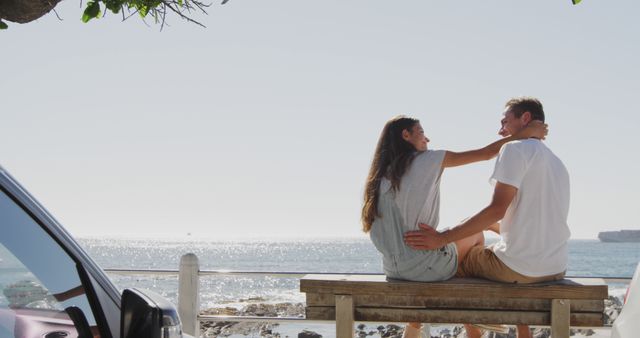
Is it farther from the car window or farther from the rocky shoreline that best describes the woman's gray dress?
the rocky shoreline

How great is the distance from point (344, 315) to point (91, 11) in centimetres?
240

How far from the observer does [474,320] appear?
562cm

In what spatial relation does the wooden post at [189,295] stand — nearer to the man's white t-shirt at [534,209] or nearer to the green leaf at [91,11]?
the man's white t-shirt at [534,209]

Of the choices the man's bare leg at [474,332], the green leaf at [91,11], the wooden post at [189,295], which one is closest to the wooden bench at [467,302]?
the man's bare leg at [474,332]

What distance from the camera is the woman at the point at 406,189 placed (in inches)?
233

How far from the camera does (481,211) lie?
569 centimetres

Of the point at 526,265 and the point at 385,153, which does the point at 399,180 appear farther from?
the point at 526,265

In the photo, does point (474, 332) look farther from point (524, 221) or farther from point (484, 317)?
point (524, 221)

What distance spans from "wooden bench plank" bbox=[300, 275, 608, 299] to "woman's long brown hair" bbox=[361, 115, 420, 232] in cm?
53

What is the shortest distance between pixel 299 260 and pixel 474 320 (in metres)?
97.1

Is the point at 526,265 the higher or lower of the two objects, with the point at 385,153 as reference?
lower

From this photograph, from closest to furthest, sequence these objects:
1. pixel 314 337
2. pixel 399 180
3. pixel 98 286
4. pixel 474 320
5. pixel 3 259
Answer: pixel 3 259
pixel 98 286
pixel 474 320
pixel 399 180
pixel 314 337

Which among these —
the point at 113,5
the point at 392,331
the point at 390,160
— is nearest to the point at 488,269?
the point at 390,160

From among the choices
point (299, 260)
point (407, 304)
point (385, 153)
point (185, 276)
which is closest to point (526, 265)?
point (407, 304)
